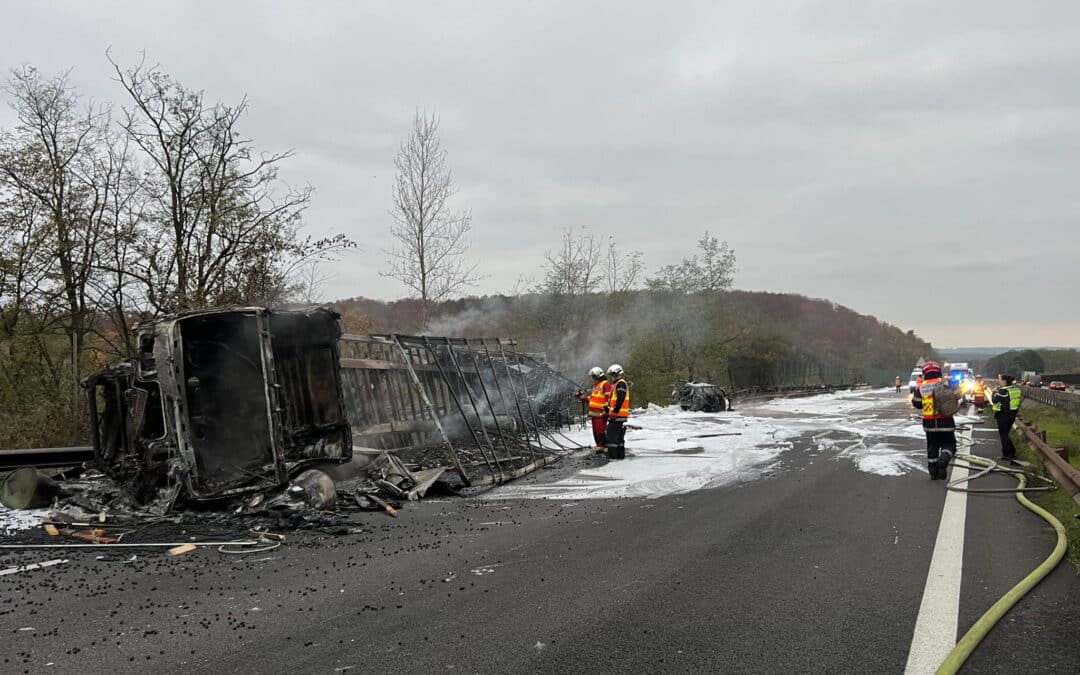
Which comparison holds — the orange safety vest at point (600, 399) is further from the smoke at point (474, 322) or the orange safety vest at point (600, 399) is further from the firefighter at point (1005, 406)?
the smoke at point (474, 322)

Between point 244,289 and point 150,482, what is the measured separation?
7813mm

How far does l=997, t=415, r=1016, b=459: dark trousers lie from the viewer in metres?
11.5

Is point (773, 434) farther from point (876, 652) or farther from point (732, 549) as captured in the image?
point (876, 652)

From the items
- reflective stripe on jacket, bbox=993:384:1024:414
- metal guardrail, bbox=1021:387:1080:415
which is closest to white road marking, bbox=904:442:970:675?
reflective stripe on jacket, bbox=993:384:1024:414

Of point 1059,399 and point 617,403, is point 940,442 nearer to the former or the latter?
point 617,403

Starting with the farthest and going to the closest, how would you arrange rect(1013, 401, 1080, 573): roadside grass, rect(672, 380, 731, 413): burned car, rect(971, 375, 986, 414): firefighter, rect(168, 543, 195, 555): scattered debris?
rect(672, 380, 731, 413): burned car, rect(971, 375, 986, 414): firefighter, rect(168, 543, 195, 555): scattered debris, rect(1013, 401, 1080, 573): roadside grass

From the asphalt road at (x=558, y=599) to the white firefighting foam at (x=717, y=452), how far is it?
217cm

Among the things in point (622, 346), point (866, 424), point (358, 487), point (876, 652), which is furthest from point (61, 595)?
point (622, 346)

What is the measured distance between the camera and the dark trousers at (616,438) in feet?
41.7

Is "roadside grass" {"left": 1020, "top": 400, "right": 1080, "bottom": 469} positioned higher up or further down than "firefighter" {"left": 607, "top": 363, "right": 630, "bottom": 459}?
further down

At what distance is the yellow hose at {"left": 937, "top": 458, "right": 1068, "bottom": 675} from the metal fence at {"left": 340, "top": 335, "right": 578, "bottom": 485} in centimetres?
657

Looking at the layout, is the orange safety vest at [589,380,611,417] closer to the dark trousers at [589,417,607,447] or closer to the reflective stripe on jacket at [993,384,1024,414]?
the dark trousers at [589,417,607,447]

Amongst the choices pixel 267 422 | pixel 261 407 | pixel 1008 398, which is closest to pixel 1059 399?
pixel 1008 398

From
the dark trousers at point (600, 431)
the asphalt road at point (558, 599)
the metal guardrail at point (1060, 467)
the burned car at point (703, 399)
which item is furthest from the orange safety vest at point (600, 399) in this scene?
the burned car at point (703, 399)
